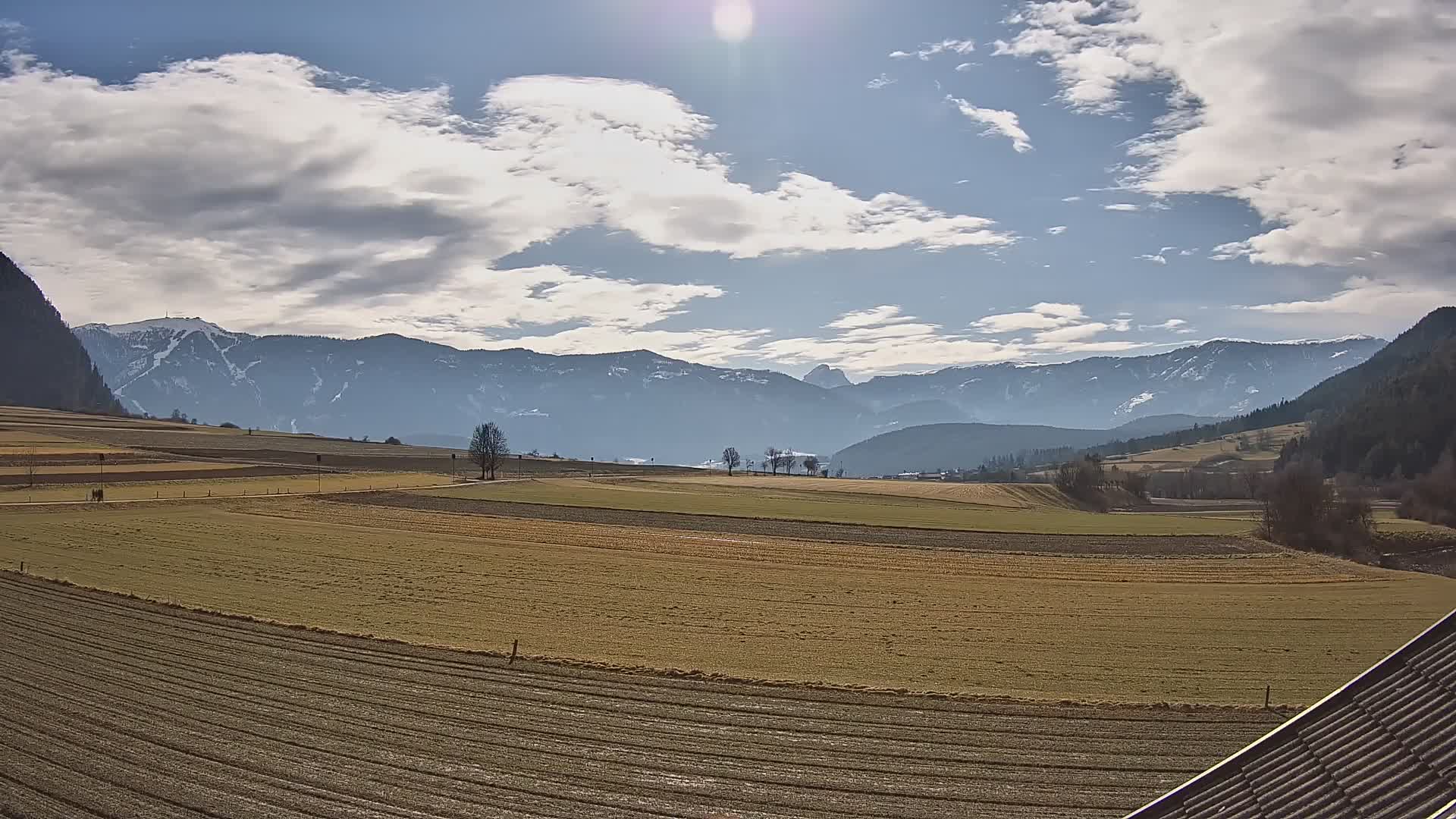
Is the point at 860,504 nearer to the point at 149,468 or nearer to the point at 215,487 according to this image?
the point at 215,487

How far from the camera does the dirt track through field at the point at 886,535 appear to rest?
64688 mm

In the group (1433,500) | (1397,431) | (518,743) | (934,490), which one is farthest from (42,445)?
(1397,431)

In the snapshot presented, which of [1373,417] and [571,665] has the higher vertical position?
[1373,417]

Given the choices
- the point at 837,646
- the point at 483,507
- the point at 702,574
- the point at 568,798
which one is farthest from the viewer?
the point at 483,507

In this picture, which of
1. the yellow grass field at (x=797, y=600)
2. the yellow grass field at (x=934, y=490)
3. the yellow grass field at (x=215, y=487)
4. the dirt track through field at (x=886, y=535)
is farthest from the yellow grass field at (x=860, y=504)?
the yellow grass field at (x=797, y=600)

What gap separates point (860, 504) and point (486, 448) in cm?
6197

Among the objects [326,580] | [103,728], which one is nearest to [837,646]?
[103,728]

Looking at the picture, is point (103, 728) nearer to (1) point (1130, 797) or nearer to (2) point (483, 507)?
(1) point (1130, 797)

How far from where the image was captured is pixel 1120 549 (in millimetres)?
65000

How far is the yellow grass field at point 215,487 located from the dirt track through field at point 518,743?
5795 centimetres

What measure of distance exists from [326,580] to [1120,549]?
50482mm

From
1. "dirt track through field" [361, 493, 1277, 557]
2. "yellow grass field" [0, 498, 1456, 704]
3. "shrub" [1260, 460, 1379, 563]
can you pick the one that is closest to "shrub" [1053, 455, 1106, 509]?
"shrub" [1260, 460, 1379, 563]

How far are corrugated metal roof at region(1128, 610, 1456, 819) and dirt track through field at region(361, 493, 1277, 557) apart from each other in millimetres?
53520

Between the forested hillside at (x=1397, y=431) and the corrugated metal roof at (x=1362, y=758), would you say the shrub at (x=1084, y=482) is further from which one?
the corrugated metal roof at (x=1362, y=758)
